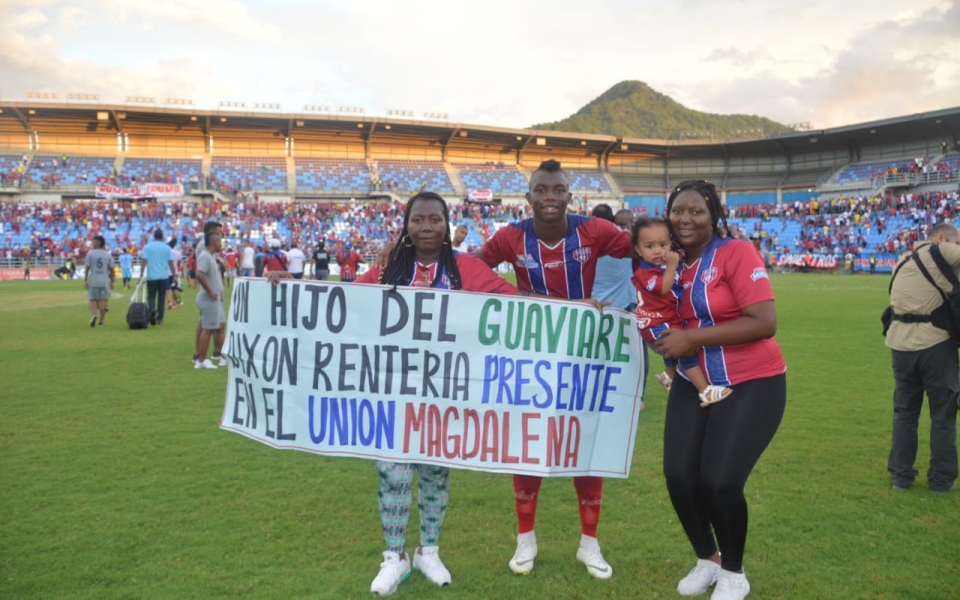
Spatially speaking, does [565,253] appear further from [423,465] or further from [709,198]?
[423,465]

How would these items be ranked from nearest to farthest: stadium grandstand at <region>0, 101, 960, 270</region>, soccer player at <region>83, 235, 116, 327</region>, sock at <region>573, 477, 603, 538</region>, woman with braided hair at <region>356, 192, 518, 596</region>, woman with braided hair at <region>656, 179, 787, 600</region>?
woman with braided hair at <region>656, 179, 787, 600</region> < woman with braided hair at <region>356, 192, 518, 596</region> < sock at <region>573, 477, 603, 538</region> < soccer player at <region>83, 235, 116, 327</region> < stadium grandstand at <region>0, 101, 960, 270</region>

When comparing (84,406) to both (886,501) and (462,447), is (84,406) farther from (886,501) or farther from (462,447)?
(886,501)

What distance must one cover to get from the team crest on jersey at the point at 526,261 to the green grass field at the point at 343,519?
1.77 metres

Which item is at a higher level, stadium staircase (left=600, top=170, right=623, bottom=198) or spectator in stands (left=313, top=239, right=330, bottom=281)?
stadium staircase (left=600, top=170, right=623, bottom=198)

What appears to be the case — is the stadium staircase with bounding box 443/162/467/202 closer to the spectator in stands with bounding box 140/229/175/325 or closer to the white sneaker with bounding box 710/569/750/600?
the spectator in stands with bounding box 140/229/175/325

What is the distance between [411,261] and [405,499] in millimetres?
1372

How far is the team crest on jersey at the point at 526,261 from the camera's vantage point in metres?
4.13

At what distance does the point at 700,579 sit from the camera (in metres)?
3.60

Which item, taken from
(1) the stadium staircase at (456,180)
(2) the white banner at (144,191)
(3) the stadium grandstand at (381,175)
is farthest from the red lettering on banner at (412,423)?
(1) the stadium staircase at (456,180)

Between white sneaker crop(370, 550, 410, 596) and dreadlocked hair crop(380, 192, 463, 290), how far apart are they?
5.07 feet

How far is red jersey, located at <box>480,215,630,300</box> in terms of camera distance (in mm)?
4039

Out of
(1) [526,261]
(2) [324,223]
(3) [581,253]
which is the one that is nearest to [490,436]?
(1) [526,261]

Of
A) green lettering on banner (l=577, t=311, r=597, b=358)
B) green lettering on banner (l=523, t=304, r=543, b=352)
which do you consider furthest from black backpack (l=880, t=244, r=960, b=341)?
green lettering on banner (l=523, t=304, r=543, b=352)

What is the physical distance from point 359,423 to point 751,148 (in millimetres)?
65367
